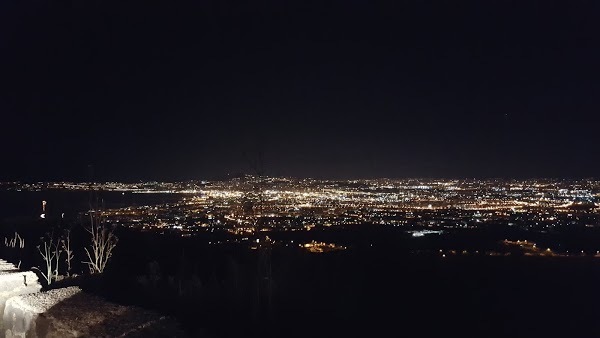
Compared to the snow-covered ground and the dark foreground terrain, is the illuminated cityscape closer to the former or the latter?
the dark foreground terrain

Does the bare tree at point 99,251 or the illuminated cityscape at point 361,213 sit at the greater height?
the bare tree at point 99,251

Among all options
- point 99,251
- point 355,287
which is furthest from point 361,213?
point 99,251

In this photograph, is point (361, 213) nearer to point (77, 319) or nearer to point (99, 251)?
point (99, 251)

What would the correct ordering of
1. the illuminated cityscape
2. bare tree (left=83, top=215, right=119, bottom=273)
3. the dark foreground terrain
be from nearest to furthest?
the dark foreground terrain, bare tree (left=83, top=215, right=119, bottom=273), the illuminated cityscape

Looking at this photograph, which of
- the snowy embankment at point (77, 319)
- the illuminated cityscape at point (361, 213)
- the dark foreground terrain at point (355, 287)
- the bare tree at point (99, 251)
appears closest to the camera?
the snowy embankment at point (77, 319)

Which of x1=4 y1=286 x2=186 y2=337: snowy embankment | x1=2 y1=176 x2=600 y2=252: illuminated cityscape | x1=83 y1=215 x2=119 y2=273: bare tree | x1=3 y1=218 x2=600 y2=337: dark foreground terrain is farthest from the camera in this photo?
x1=2 y1=176 x2=600 y2=252: illuminated cityscape

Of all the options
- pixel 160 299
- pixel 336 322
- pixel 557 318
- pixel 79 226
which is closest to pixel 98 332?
pixel 160 299

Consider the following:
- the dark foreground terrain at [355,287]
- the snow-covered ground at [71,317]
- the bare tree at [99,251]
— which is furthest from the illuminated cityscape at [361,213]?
the snow-covered ground at [71,317]

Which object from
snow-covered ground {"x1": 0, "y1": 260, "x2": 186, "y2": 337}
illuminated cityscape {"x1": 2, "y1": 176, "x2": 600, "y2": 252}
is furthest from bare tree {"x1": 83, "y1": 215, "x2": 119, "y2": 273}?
snow-covered ground {"x1": 0, "y1": 260, "x2": 186, "y2": 337}

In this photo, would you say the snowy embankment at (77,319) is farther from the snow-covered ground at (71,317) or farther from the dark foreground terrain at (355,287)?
the dark foreground terrain at (355,287)

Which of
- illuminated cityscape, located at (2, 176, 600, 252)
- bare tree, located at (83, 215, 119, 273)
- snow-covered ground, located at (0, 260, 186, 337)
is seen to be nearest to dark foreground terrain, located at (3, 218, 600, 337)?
bare tree, located at (83, 215, 119, 273)

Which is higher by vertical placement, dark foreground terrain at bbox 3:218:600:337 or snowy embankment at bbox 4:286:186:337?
snowy embankment at bbox 4:286:186:337

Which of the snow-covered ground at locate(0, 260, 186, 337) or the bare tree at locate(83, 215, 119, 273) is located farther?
the bare tree at locate(83, 215, 119, 273)
